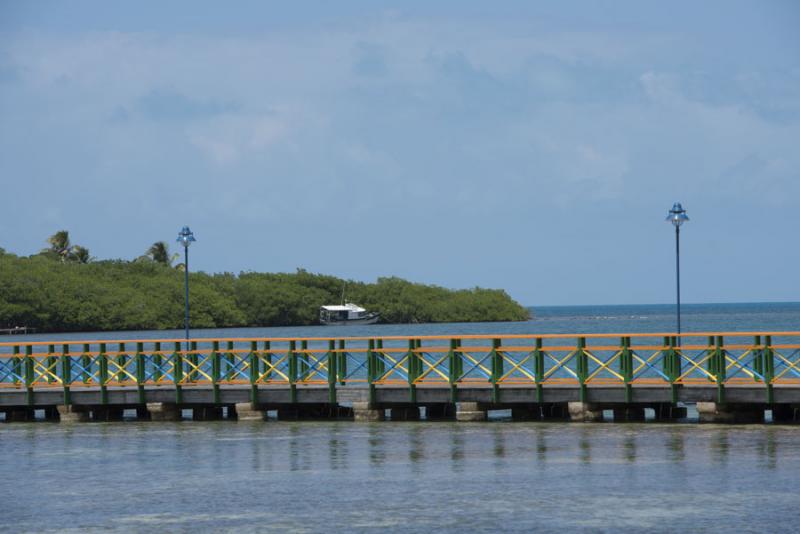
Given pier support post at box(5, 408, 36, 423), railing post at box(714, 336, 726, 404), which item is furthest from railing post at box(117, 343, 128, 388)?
railing post at box(714, 336, 726, 404)

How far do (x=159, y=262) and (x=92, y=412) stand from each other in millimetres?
125155

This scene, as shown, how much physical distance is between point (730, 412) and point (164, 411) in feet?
47.4

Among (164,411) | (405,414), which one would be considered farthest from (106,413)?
(405,414)

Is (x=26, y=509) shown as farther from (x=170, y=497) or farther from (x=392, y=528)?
(x=392, y=528)

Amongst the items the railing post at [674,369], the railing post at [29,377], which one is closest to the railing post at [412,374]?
the railing post at [674,369]

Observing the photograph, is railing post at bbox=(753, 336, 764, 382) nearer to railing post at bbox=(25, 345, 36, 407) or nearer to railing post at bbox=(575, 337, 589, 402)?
railing post at bbox=(575, 337, 589, 402)

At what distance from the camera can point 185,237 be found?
4556 cm

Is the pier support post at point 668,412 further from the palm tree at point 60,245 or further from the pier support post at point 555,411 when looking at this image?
the palm tree at point 60,245

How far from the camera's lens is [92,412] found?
132 feet

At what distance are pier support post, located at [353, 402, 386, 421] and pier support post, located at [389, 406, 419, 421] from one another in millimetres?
410

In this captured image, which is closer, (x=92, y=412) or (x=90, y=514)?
(x=90, y=514)

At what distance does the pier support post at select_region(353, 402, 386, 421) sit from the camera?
3650cm

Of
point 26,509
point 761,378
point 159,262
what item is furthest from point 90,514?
point 159,262

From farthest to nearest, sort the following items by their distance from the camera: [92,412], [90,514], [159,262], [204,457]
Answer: [159,262] < [92,412] < [204,457] < [90,514]
